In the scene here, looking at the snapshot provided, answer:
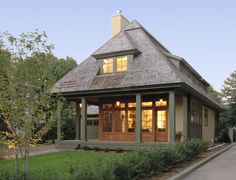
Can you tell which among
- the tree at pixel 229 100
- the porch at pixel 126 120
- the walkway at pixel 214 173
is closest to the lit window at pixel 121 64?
the porch at pixel 126 120

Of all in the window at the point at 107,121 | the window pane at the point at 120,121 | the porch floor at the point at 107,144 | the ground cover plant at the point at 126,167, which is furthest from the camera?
the window at the point at 107,121

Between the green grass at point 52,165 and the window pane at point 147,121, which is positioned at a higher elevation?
the window pane at point 147,121

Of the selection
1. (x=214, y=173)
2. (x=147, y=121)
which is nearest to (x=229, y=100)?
(x=147, y=121)

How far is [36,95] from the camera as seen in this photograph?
7.90 meters

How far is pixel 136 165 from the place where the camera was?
31.7 ft

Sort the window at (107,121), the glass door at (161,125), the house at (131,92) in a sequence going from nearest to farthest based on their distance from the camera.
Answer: the house at (131,92)
the glass door at (161,125)
the window at (107,121)

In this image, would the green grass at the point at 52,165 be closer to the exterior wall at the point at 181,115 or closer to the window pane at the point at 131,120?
the window pane at the point at 131,120

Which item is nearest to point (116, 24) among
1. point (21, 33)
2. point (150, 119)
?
point (150, 119)

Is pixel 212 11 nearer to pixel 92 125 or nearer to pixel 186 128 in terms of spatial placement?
pixel 186 128

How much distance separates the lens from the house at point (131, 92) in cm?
1942

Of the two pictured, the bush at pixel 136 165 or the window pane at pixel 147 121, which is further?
the window pane at pixel 147 121

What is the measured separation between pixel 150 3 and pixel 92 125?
54.1ft

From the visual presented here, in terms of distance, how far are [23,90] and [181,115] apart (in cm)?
1487

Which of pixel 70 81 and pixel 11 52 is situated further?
pixel 70 81
